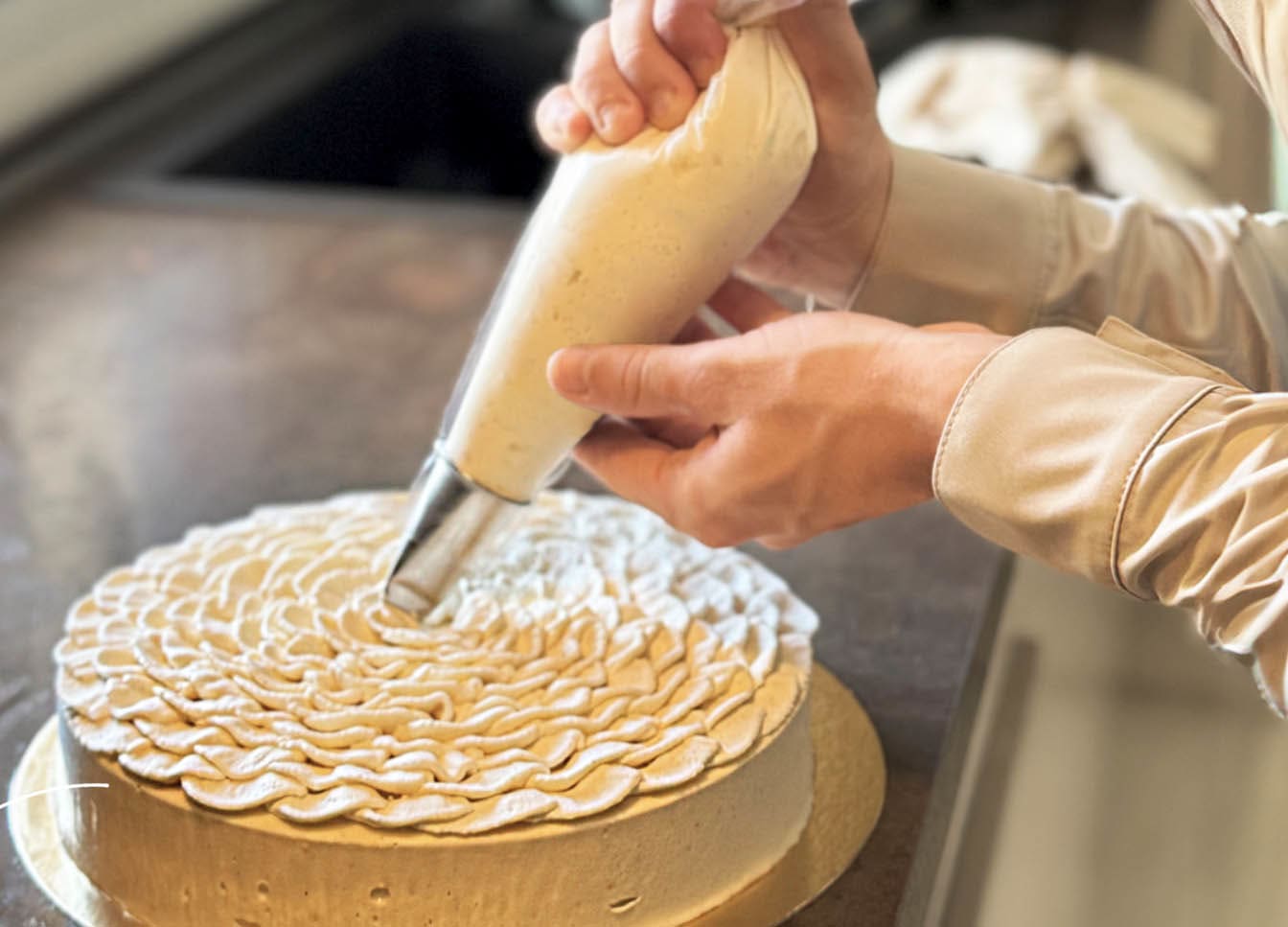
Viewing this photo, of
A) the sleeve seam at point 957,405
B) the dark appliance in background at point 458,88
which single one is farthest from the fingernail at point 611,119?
the dark appliance in background at point 458,88

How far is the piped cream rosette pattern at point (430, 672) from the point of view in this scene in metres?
0.86

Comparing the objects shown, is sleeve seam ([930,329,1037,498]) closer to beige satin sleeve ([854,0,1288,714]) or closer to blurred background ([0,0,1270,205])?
beige satin sleeve ([854,0,1288,714])

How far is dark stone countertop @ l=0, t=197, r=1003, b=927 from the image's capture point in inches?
44.1

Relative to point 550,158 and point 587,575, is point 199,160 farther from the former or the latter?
point 587,575

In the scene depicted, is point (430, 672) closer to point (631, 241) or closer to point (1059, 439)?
point (631, 241)

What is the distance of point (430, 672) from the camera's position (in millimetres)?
940

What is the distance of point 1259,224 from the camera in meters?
1.10

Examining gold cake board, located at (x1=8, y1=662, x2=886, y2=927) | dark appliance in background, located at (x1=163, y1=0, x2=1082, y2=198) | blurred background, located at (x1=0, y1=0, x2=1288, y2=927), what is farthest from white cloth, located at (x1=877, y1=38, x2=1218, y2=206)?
gold cake board, located at (x1=8, y1=662, x2=886, y2=927)

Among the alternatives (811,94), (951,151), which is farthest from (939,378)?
(951,151)

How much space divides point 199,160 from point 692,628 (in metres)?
1.62

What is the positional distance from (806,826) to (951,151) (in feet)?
4.43

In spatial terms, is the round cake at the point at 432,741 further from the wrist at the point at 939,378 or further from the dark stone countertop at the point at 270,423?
the wrist at the point at 939,378

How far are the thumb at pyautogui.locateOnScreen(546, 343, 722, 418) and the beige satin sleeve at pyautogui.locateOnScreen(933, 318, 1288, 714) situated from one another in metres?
0.16

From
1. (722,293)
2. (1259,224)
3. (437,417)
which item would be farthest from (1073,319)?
(437,417)
